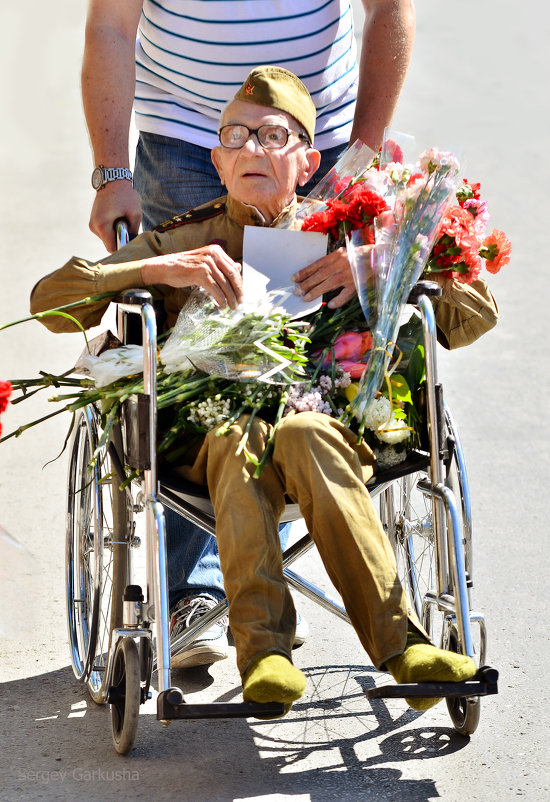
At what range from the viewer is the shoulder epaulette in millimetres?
3506

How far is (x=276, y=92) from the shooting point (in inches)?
133

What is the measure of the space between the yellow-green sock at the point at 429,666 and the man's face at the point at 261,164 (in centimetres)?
133

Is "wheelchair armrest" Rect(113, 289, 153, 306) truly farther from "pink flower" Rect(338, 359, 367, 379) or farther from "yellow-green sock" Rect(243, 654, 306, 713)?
"yellow-green sock" Rect(243, 654, 306, 713)

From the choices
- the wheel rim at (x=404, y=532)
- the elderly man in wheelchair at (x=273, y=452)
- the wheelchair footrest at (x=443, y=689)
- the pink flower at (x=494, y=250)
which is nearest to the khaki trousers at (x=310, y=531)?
the elderly man in wheelchair at (x=273, y=452)

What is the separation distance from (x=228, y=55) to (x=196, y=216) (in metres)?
0.61

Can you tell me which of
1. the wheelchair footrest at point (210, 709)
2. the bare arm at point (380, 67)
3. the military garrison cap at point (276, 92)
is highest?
the bare arm at point (380, 67)

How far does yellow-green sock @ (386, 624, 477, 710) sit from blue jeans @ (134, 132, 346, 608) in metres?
1.22

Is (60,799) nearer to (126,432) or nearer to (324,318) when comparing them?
(126,432)

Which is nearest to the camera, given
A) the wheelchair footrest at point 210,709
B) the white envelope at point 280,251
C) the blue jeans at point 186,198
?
the wheelchair footrest at point 210,709

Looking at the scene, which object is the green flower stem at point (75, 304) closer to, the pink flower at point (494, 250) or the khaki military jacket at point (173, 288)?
the khaki military jacket at point (173, 288)

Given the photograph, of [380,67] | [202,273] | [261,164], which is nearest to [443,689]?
[202,273]

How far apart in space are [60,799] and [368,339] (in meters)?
1.38

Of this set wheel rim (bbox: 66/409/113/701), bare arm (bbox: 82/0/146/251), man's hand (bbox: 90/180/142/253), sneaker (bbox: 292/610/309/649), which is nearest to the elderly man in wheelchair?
man's hand (bbox: 90/180/142/253)

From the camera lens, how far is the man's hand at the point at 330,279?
3.24 meters
